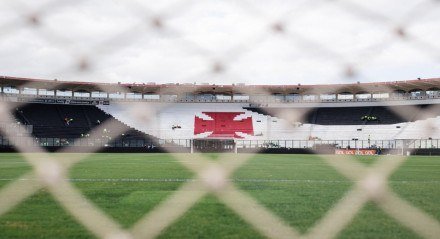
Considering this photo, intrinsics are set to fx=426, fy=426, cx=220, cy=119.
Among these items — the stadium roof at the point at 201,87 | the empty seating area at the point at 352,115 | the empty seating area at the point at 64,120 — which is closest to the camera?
the stadium roof at the point at 201,87

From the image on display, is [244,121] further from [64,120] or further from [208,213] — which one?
[208,213]

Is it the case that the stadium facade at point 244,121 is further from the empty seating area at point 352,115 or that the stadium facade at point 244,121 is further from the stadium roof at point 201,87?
the stadium roof at point 201,87

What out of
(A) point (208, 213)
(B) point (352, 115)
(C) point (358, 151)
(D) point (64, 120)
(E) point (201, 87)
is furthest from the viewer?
(B) point (352, 115)

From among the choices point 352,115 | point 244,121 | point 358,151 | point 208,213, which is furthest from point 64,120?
point 208,213

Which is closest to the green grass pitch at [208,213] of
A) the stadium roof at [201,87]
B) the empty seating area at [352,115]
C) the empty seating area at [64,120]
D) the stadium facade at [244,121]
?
the stadium roof at [201,87]

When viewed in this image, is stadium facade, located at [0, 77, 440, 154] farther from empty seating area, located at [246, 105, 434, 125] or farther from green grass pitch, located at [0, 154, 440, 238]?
green grass pitch, located at [0, 154, 440, 238]

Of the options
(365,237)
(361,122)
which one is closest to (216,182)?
(365,237)

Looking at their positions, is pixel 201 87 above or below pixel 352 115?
below

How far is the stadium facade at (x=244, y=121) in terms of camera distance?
107 ft

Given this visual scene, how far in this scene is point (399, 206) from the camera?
444 cm

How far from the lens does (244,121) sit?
41.2 meters

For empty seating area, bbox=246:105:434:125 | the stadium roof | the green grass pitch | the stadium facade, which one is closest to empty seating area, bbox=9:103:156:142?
the stadium facade

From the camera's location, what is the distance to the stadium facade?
3272 centimetres

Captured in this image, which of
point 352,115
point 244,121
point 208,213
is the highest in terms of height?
point 352,115
